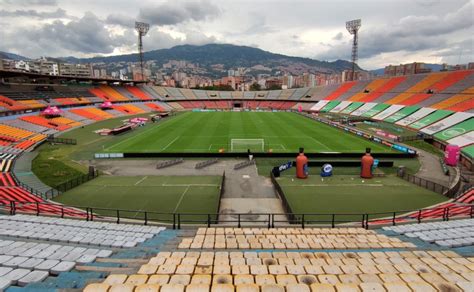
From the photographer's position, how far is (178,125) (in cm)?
5881

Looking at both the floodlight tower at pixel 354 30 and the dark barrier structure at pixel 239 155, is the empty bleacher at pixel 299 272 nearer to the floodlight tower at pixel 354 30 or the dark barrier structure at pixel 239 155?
the dark barrier structure at pixel 239 155

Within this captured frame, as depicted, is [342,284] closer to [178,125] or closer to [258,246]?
[258,246]

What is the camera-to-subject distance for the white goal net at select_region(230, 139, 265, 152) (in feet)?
123

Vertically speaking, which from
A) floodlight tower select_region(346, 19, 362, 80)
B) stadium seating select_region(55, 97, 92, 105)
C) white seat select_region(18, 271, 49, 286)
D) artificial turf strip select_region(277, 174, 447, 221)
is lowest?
artificial turf strip select_region(277, 174, 447, 221)

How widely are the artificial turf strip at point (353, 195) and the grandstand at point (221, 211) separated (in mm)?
160

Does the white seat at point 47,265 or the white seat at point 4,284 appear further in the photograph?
the white seat at point 47,265

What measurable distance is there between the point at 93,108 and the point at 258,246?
75.8m

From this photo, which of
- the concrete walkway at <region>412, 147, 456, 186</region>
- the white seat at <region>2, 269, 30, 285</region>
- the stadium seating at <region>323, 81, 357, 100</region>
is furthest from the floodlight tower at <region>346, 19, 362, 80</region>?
the white seat at <region>2, 269, 30, 285</region>

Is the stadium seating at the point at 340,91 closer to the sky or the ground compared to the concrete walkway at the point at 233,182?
closer to the sky

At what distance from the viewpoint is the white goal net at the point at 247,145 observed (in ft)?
123

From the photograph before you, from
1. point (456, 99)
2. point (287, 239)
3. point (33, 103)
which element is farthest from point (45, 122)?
point (456, 99)

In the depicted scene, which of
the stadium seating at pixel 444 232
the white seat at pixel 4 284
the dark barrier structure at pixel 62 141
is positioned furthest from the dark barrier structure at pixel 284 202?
the dark barrier structure at pixel 62 141

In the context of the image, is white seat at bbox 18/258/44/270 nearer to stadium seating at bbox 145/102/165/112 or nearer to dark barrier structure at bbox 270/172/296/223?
dark barrier structure at bbox 270/172/296/223

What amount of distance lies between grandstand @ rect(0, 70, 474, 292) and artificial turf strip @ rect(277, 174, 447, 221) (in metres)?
0.16
